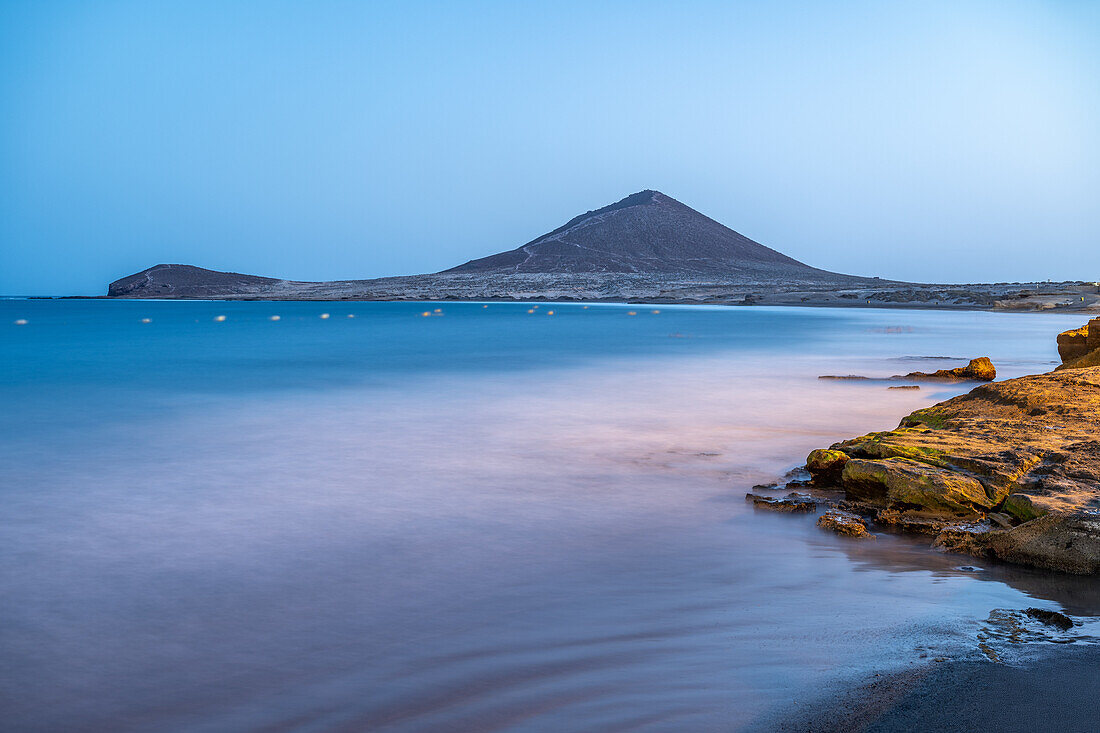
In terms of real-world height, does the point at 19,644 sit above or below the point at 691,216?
below

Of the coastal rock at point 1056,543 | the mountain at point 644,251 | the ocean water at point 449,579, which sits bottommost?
the ocean water at point 449,579

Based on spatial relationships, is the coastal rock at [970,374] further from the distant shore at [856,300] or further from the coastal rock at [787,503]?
the distant shore at [856,300]

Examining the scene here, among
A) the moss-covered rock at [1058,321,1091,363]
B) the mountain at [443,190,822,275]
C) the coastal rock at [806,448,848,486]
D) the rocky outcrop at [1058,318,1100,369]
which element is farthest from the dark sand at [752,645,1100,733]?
the mountain at [443,190,822,275]

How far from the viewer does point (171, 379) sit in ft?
77.7

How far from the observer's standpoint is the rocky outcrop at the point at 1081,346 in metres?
13.2

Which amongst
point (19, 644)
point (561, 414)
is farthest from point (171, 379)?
point (19, 644)

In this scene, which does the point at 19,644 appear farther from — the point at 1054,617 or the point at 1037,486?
the point at 1037,486

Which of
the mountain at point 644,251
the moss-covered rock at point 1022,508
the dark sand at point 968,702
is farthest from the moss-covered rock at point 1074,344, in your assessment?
the mountain at point 644,251

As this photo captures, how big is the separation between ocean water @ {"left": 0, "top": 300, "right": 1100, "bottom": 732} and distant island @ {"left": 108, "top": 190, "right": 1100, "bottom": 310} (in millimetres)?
85526

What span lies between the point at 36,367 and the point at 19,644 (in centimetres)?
2585

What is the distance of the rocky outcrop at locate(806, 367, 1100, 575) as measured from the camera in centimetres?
600

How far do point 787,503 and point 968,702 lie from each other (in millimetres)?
4126

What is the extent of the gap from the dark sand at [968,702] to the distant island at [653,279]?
90.7m

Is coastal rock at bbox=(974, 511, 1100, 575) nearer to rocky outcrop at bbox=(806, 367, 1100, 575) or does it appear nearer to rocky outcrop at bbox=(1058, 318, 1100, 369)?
rocky outcrop at bbox=(806, 367, 1100, 575)
